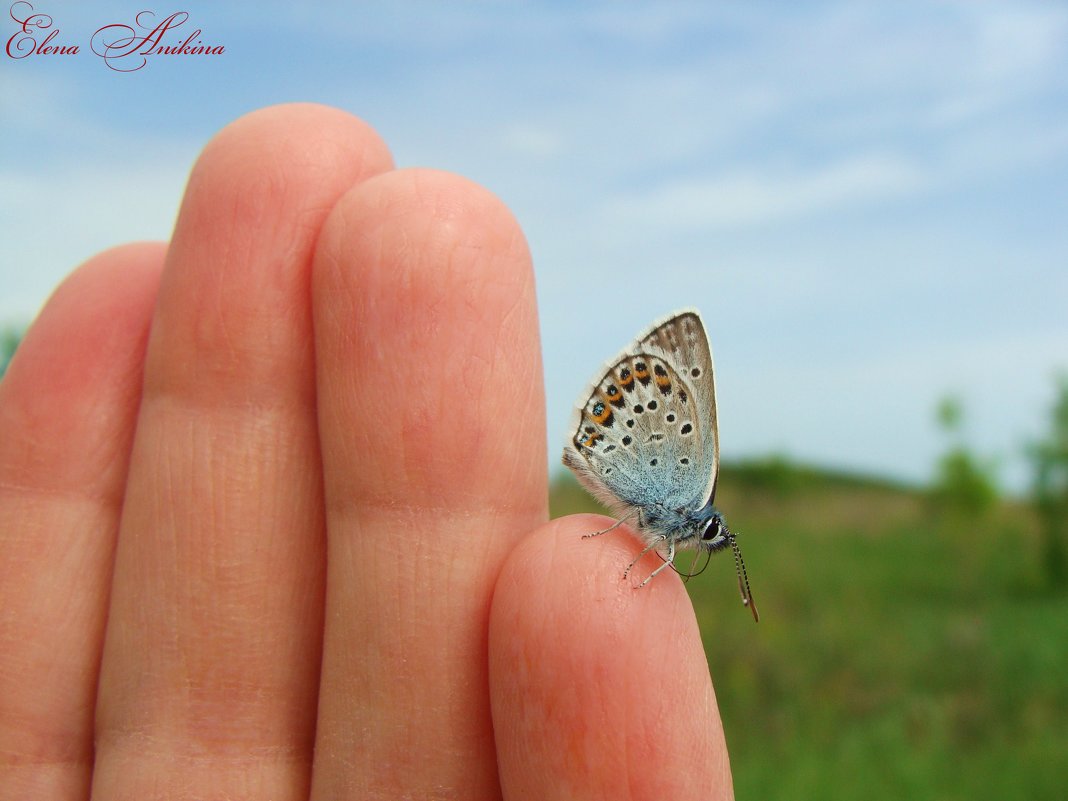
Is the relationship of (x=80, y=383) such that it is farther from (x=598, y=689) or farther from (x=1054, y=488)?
(x=1054, y=488)

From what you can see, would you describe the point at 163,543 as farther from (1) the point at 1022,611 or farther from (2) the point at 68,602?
(1) the point at 1022,611

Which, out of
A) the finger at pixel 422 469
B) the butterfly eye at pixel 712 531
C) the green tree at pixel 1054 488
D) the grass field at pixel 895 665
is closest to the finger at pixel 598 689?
the grass field at pixel 895 665

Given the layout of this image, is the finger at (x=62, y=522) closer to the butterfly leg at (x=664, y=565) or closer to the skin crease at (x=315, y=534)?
the skin crease at (x=315, y=534)

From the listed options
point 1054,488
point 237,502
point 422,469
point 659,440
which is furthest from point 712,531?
point 1054,488

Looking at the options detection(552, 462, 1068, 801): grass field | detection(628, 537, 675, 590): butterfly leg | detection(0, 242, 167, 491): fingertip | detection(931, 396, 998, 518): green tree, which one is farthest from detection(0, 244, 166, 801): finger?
detection(931, 396, 998, 518): green tree

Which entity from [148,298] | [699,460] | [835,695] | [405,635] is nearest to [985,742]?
[835,695]

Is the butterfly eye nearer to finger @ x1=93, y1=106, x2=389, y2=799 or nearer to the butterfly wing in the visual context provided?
the butterfly wing
